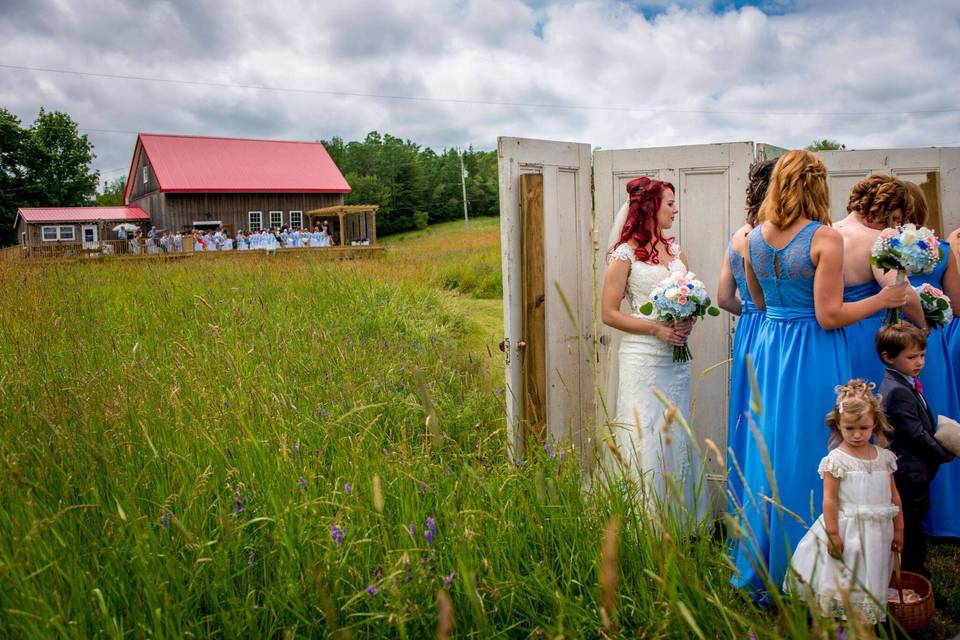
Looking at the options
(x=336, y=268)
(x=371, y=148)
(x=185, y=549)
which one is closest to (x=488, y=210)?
(x=371, y=148)

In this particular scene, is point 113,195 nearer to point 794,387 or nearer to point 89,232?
point 89,232

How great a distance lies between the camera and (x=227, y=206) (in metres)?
34.7

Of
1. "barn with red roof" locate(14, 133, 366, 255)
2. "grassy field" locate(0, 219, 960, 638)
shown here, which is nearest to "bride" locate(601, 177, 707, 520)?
"grassy field" locate(0, 219, 960, 638)

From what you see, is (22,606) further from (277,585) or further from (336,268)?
(336,268)

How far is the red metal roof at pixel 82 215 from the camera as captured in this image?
37.1 m

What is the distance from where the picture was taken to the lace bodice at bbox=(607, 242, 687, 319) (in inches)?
156

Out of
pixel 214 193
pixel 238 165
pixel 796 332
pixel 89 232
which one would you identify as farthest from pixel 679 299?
pixel 89 232

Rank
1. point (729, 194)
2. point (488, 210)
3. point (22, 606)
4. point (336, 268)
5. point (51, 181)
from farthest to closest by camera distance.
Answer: point (488, 210) < point (51, 181) < point (336, 268) < point (729, 194) < point (22, 606)

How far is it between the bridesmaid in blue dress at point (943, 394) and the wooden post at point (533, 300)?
7.09 feet

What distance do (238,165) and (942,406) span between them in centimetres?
3564

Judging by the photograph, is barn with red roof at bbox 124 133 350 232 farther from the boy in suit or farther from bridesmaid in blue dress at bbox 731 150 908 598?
the boy in suit

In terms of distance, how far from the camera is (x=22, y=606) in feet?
6.52

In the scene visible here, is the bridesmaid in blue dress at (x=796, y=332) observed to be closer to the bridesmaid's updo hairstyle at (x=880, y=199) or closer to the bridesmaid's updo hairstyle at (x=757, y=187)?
the bridesmaid's updo hairstyle at (x=757, y=187)

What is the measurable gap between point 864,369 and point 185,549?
317 centimetres
